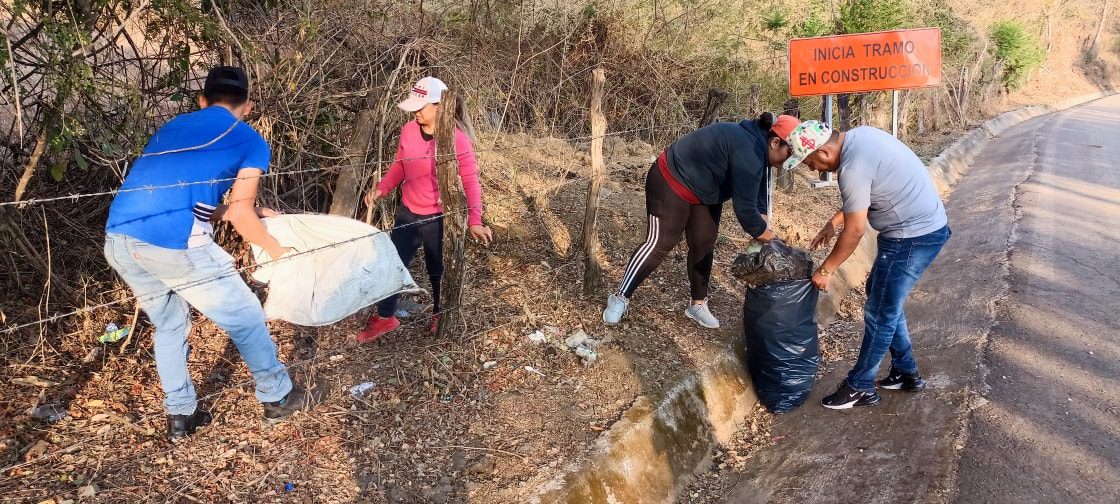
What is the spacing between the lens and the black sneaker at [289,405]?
3074 mm

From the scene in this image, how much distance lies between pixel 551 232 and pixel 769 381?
2299 mm

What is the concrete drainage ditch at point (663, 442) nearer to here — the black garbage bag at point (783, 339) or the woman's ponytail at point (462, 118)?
the black garbage bag at point (783, 339)

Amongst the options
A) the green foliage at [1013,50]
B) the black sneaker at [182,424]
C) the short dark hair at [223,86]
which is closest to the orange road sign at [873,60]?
the short dark hair at [223,86]

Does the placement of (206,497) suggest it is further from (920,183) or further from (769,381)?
(920,183)

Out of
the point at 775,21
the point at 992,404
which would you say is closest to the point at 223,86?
the point at 992,404

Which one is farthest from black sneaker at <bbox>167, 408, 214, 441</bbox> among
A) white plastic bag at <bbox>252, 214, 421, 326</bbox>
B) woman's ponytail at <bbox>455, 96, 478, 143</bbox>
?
woman's ponytail at <bbox>455, 96, 478, 143</bbox>

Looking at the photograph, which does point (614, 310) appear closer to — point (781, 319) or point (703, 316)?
point (703, 316)

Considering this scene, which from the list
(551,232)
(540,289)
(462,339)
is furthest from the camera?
(551,232)

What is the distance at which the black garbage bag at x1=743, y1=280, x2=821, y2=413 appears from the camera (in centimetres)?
350

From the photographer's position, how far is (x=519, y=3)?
7734mm

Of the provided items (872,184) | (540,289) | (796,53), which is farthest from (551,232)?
(796,53)

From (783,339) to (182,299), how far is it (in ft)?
9.69

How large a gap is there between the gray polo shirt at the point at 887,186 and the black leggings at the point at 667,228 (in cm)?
92

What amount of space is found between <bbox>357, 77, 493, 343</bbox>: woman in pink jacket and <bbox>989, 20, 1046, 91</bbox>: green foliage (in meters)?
20.2
